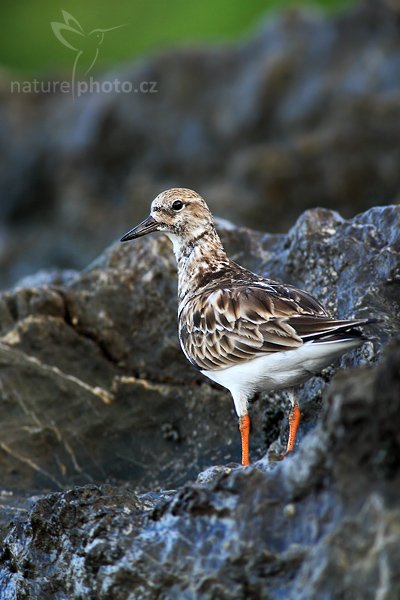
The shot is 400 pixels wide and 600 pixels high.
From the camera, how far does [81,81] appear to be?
1803cm

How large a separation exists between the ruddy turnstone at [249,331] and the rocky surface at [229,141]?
6082 mm

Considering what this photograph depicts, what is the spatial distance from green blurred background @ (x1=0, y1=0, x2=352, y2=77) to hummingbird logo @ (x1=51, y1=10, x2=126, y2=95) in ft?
3.04

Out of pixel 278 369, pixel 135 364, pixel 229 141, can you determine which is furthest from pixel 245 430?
pixel 229 141

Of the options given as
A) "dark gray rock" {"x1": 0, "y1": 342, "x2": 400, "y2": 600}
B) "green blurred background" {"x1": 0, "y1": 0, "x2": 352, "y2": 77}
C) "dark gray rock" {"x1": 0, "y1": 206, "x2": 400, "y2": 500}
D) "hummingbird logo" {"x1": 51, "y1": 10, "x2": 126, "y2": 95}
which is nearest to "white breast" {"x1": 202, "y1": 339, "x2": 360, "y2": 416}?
"dark gray rock" {"x1": 0, "y1": 206, "x2": 400, "y2": 500}

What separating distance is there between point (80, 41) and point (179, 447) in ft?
46.9

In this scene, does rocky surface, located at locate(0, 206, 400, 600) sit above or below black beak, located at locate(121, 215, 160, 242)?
below

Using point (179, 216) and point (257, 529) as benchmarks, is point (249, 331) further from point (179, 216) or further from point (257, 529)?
point (257, 529)

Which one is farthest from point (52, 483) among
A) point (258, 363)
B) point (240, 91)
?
point (240, 91)

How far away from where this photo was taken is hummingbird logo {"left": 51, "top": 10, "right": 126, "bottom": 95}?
1902 centimetres

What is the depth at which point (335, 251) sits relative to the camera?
24.2 ft

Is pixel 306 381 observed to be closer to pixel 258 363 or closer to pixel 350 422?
pixel 258 363

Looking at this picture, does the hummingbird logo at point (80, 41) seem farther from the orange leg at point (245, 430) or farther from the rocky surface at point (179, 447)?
the orange leg at point (245, 430)

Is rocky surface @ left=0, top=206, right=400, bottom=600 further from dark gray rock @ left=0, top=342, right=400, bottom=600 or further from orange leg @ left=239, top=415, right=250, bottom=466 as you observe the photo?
orange leg @ left=239, top=415, right=250, bottom=466

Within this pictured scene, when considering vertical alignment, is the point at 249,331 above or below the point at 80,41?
below
